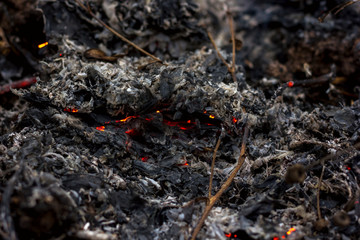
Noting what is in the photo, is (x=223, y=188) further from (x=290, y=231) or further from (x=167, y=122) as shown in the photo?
(x=167, y=122)

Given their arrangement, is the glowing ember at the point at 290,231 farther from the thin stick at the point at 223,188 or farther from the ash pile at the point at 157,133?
the thin stick at the point at 223,188

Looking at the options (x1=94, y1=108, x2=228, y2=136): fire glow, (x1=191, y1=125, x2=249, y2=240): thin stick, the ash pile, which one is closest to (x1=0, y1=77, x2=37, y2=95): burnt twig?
Result: the ash pile

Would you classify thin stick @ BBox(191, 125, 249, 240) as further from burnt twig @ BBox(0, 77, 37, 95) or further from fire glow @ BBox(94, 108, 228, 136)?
burnt twig @ BBox(0, 77, 37, 95)

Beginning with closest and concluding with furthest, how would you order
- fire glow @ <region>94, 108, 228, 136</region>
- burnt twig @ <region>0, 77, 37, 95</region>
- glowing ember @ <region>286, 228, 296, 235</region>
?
1. glowing ember @ <region>286, 228, 296, 235</region>
2. fire glow @ <region>94, 108, 228, 136</region>
3. burnt twig @ <region>0, 77, 37, 95</region>

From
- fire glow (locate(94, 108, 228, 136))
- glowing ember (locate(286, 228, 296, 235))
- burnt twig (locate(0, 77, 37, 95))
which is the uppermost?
fire glow (locate(94, 108, 228, 136))

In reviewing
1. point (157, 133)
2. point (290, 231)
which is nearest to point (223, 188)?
point (290, 231)

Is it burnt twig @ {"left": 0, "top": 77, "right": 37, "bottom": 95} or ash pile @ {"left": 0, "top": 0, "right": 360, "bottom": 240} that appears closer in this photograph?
ash pile @ {"left": 0, "top": 0, "right": 360, "bottom": 240}

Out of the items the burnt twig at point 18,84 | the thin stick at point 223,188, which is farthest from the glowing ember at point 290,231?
the burnt twig at point 18,84

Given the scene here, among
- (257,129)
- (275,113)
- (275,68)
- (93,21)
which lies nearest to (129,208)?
(257,129)
